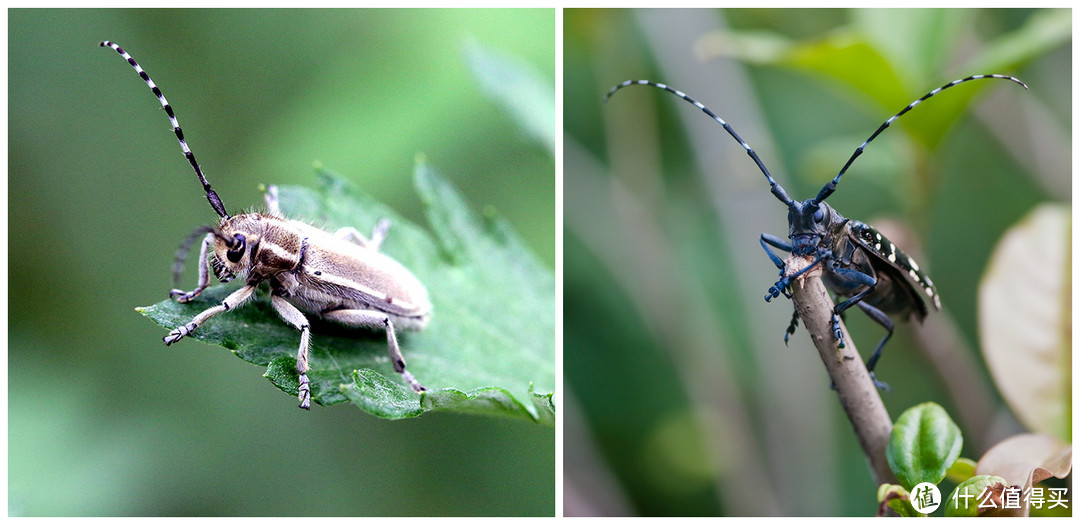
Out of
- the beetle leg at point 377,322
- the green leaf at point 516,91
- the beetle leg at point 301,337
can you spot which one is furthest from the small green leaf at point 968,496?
the green leaf at point 516,91

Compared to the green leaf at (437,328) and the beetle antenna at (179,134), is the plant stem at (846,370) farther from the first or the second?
the beetle antenna at (179,134)

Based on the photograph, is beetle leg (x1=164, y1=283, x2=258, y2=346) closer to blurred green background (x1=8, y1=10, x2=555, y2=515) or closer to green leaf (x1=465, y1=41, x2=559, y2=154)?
blurred green background (x1=8, y1=10, x2=555, y2=515)

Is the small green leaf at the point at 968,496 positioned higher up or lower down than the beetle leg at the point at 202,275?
lower down

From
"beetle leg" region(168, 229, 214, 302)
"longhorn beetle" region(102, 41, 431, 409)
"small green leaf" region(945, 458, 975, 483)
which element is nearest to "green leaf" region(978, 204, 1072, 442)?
"small green leaf" region(945, 458, 975, 483)

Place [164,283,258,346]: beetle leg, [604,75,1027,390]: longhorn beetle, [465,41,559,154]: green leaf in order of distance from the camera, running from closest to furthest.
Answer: [604,75,1027,390]: longhorn beetle
[164,283,258,346]: beetle leg
[465,41,559,154]: green leaf

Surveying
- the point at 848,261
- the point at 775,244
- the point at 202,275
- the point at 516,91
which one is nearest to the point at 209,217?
the point at 202,275

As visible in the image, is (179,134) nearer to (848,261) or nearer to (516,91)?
(516,91)
